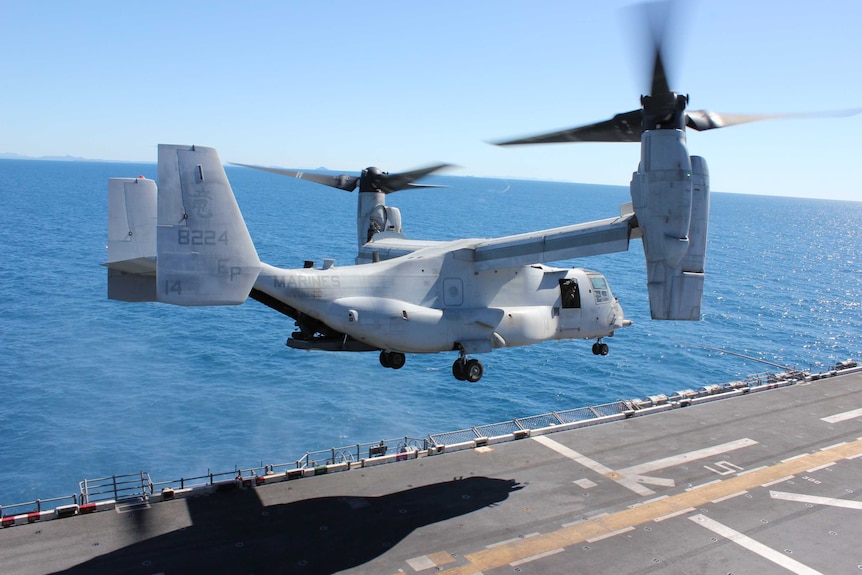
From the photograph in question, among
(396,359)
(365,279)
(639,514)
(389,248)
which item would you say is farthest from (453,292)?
(639,514)

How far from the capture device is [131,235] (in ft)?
64.7

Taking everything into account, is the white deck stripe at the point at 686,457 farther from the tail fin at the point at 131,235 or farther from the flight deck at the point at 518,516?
the tail fin at the point at 131,235

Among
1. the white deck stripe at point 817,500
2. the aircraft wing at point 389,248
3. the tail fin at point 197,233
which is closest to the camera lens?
Answer: the tail fin at point 197,233

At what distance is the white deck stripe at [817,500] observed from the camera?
23.8m

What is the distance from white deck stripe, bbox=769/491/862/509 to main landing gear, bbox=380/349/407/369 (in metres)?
15.2

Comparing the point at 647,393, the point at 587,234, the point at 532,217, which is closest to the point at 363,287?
the point at 587,234

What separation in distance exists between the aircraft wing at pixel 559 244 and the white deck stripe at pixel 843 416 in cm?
2058

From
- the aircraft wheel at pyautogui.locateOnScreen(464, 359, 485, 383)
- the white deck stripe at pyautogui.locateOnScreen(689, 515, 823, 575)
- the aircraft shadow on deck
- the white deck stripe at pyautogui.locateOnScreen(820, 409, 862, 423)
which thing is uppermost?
the aircraft wheel at pyautogui.locateOnScreen(464, 359, 485, 383)

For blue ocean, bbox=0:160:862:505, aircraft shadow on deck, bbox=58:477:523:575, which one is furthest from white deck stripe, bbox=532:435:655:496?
blue ocean, bbox=0:160:862:505

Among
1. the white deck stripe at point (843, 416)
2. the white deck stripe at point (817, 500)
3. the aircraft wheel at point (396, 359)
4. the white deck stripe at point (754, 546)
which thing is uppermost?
the aircraft wheel at point (396, 359)

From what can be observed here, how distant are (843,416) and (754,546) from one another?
1726 cm

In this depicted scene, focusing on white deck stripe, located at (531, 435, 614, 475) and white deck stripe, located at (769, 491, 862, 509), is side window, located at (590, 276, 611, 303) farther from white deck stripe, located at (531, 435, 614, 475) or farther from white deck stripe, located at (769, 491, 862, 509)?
white deck stripe, located at (769, 491, 862, 509)

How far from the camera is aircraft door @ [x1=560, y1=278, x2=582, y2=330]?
24.8m

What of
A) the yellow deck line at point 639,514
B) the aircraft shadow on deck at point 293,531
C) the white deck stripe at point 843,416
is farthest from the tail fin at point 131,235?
the white deck stripe at point 843,416
